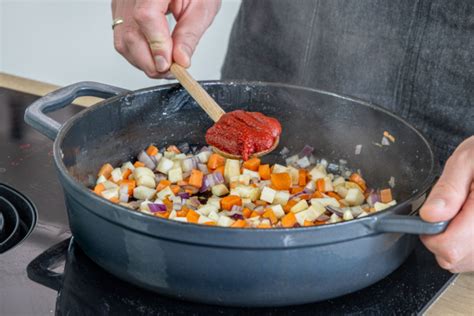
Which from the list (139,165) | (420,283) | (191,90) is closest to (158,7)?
(191,90)

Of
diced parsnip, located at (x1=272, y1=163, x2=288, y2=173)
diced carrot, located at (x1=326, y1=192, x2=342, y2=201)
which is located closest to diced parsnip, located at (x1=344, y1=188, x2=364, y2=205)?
diced carrot, located at (x1=326, y1=192, x2=342, y2=201)

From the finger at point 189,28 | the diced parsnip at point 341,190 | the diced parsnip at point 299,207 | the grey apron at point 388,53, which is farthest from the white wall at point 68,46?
the diced parsnip at point 299,207

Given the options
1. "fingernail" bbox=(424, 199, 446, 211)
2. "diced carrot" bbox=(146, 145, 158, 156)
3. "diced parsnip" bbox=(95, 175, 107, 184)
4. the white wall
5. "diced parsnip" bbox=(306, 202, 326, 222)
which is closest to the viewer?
"fingernail" bbox=(424, 199, 446, 211)

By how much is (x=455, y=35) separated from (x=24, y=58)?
6.90ft

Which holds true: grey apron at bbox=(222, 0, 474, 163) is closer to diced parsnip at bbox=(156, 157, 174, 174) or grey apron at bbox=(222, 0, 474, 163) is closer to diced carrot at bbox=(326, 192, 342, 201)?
diced carrot at bbox=(326, 192, 342, 201)

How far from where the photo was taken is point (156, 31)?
1.28 m

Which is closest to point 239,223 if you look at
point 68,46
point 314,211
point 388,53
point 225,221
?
point 225,221

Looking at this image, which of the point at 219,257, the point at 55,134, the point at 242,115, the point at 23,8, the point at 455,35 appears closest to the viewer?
the point at 219,257

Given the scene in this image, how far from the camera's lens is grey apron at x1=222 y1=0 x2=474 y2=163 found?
1402 millimetres

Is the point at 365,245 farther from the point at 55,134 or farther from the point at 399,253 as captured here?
the point at 55,134

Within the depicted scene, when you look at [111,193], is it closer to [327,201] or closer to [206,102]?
[206,102]

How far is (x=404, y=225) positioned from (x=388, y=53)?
666 mm

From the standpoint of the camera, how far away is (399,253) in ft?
3.29

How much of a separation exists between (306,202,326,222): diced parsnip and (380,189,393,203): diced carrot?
0.43ft
